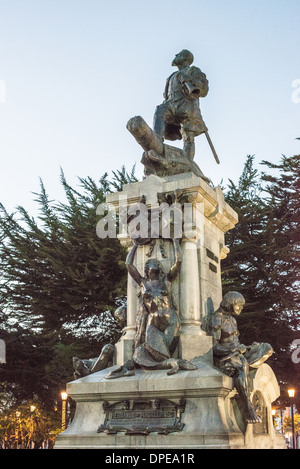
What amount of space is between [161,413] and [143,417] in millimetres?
243

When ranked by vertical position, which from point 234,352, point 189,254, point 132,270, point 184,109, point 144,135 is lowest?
point 234,352

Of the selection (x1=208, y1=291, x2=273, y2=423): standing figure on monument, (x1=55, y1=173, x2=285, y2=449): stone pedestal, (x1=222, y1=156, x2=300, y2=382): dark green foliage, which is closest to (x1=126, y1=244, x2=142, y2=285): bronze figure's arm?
(x1=55, y1=173, x2=285, y2=449): stone pedestal

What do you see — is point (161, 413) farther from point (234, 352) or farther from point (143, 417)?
point (234, 352)

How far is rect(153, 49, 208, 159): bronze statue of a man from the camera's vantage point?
9.30 m

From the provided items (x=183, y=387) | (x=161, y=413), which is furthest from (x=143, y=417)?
(x=183, y=387)

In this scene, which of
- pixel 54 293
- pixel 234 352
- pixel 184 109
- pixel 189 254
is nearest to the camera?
pixel 234 352

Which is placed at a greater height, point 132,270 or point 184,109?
point 184,109

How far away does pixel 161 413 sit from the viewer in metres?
6.71

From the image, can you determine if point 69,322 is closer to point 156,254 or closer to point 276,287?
point 276,287

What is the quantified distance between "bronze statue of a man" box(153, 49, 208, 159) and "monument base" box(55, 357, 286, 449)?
4081mm

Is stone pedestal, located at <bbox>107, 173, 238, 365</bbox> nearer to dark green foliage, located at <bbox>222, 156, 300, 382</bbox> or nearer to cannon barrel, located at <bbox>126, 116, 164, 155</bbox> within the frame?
cannon barrel, located at <bbox>126, 116, 164, 155</bbox>

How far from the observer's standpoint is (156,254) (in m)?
7.89
